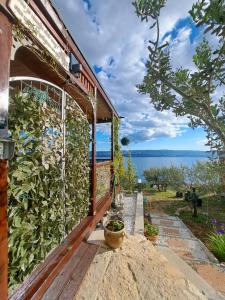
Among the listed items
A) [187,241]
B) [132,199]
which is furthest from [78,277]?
[132,199]

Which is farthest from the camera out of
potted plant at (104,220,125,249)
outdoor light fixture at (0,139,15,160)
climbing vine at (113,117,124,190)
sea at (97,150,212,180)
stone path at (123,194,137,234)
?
sea at (97,150,212,180)

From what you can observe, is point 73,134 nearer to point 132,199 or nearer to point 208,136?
point 208,136

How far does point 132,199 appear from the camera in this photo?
9.74 m

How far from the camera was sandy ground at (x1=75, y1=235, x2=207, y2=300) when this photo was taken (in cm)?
260

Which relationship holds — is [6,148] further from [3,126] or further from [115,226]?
[115,226]

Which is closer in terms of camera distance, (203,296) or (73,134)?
(203,296)

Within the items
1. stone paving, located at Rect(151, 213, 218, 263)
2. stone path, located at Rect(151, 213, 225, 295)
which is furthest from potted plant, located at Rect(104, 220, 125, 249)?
stone paving, located at Rect(151, 213, 218, 263)

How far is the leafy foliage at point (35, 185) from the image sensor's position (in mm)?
2004

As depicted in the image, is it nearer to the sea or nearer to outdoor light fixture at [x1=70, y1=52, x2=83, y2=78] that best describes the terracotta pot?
the sea

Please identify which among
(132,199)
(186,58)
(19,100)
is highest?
(186,58)

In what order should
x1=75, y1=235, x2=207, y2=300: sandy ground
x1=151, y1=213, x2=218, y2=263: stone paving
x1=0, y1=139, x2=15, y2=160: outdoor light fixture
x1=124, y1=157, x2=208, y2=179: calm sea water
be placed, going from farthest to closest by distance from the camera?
x1=124, y1=157, x2=208, y2=179: calm sea water → x1=151, y1=213, x2=218, y2=263: stone paving → x1=75, y1=235, x2=207, y2=300: sandy ground → x1=0, y1=139, x2=15, y2=160: outdoor light fixture

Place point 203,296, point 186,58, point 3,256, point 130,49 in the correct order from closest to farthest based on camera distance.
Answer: point 3,256, point 203,296, point 186,58, point 130,49

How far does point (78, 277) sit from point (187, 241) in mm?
4437

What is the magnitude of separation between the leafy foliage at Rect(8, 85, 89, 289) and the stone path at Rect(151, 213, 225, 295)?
286cm
